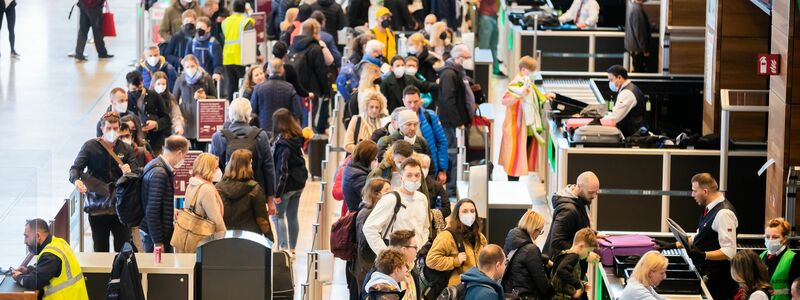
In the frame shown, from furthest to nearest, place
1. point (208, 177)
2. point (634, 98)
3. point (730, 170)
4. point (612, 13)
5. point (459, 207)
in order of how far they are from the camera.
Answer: point (612, 13) < point (634, 98) < point (730, 170) < point (208, 177) < point (459, 207)

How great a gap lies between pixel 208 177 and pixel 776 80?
5.27 meters

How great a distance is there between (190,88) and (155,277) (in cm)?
593

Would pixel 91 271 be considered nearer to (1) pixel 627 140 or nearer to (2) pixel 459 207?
(2) pixel 459 207

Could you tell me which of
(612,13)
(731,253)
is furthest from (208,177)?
(612,13)

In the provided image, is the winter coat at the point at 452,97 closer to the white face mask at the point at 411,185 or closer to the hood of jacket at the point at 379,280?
the white face mask at the point at 411,185

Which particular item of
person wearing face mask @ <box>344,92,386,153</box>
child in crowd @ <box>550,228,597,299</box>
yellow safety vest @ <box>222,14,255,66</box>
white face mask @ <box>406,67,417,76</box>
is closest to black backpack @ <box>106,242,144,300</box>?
child in crowd @ <box>550,228,597,299</box>

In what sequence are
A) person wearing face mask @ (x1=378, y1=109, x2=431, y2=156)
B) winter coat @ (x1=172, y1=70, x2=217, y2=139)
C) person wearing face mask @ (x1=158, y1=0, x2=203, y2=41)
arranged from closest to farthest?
1. person wearing face mask @ (x1=378, y1=109, x2=431, y2=156)
2. winter coat @ (x1=172, y1=70, x2=217, y2=139)
3. person wearing face mask @ (x1=158, y1=0, x2=203, y2=41)

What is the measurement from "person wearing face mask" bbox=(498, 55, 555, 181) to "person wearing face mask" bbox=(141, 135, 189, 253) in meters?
5.49

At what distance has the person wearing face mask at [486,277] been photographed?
30.0ft

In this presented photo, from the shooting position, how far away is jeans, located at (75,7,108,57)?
953 inches

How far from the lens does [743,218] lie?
Answer: 49.2ft

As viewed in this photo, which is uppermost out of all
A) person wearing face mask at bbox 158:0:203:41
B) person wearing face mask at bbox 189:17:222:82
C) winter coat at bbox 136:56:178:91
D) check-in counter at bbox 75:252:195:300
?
person wearing face mask at bbox 158:0:203:41

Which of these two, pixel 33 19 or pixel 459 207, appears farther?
pixel 33 19

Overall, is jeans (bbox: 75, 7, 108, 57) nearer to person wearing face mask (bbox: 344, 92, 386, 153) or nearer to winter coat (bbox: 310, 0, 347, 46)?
winter coat (bbox: 310, 0, 347, 46)
